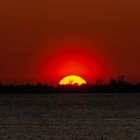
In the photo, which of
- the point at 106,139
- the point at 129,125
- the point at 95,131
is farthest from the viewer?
the point at 129,125

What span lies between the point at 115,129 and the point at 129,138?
41.3ft

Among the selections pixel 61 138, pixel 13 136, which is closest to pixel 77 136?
pixel 61 138

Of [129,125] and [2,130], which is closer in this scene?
[2,130]

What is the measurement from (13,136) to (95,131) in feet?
42.7

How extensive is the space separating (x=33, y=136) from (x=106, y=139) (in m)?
10.5

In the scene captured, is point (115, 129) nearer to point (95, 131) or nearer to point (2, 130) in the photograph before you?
point (95, 131)

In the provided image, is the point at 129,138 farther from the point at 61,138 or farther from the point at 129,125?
the point at 129,125

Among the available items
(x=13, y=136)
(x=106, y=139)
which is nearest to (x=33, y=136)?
(x=13, y=136)

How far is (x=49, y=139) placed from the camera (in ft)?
255

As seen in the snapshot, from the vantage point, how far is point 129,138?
78438 millimetres

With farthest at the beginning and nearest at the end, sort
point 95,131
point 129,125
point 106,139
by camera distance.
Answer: point 129,125 < point 95,131 < point 106,139

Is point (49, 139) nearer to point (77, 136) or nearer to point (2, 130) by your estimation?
point (77, 136)

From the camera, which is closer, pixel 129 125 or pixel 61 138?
pixel 61 138

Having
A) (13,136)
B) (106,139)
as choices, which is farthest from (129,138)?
(13,136)
